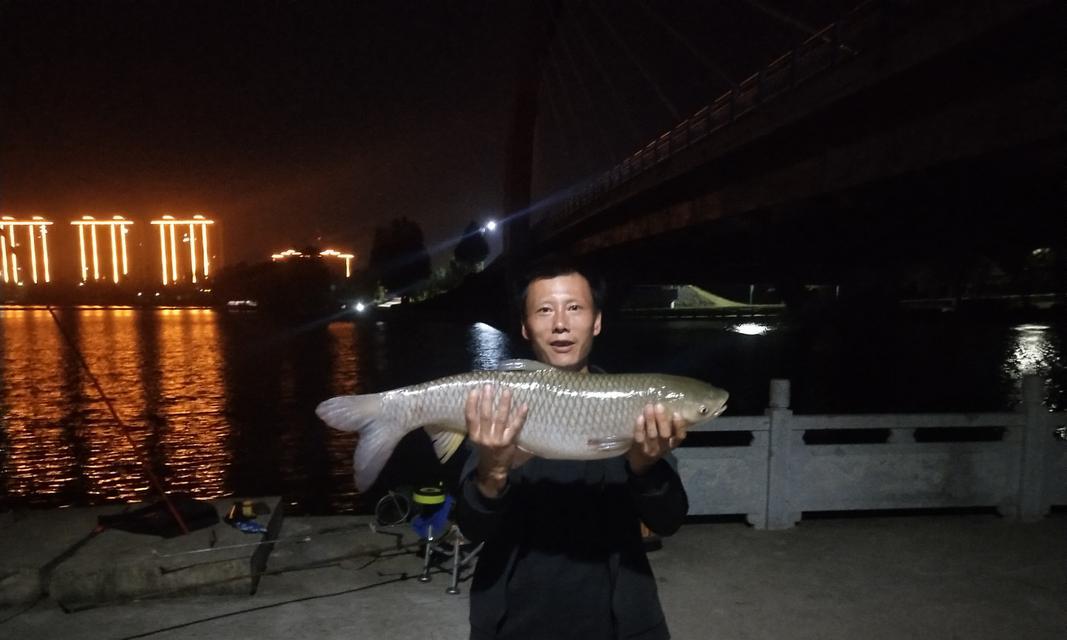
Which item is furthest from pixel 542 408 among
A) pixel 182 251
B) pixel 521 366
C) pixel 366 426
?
pixel 182 251

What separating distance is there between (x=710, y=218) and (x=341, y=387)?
15442mm

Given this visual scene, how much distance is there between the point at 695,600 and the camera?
4.69 m

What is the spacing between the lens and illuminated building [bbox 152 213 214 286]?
138 meters

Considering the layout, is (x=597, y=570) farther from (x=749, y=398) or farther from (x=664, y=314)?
(x=664, y=314)

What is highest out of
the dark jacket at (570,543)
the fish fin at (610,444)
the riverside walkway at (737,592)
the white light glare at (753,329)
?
the fish fin at (610,444)

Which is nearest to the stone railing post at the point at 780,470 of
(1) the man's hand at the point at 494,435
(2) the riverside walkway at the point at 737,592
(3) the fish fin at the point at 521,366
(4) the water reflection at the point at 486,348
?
(2) the riverside walkway at the point at 737,592

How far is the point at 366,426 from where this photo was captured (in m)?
2.76

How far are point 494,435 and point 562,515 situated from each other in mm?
392

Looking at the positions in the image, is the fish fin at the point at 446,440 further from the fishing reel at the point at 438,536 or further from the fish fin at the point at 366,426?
the fishing reel at the point at 438,536

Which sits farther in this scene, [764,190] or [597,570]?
[764,190]

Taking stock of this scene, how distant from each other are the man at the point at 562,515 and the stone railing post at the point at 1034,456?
5732mm

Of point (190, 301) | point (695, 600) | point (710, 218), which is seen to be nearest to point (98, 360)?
point (710, 218)

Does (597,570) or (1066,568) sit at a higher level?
(597,570)

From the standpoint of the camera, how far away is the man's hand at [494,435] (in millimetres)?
2328
